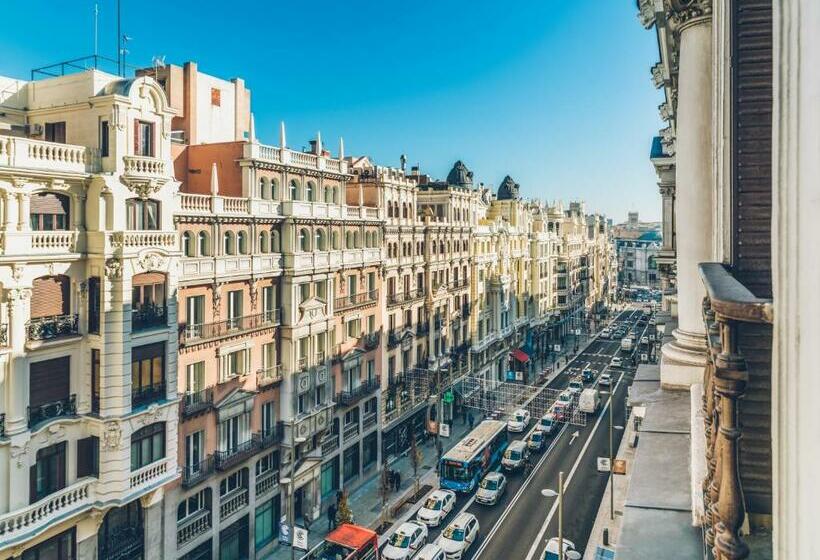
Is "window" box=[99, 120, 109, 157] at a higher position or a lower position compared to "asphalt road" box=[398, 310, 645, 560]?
higher

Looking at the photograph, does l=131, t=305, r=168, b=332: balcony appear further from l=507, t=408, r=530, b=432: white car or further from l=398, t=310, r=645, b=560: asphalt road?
l=507, t=408, r=530, b=432: white car

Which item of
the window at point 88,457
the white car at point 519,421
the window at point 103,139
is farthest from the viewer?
the white car at point 519,421

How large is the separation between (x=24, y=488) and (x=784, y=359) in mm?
27749

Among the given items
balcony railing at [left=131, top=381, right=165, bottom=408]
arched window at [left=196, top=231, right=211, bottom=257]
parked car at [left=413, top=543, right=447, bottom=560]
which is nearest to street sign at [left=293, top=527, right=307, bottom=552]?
parked car at [left=413, top=543, right=447, bottom=560]

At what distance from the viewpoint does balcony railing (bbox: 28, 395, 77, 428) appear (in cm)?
2509

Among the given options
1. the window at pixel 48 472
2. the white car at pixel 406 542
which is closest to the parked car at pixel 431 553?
the white car at pixel 406 542

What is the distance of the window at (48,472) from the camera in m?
25.1

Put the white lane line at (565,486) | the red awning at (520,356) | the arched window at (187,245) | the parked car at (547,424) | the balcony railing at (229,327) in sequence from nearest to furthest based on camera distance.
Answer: the arched window at (187,245) < the balcony railing at (229,327) < the white lane line at (565,486) < the parked car at (547,424) < the red awning at (520,356)

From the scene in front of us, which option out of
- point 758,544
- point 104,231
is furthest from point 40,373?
point 758,544

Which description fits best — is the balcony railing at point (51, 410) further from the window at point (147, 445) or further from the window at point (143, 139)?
the window at point (143, 139)

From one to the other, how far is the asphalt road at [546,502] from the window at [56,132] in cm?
3077

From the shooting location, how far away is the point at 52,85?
97.0 feet

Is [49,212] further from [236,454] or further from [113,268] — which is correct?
[236,454]

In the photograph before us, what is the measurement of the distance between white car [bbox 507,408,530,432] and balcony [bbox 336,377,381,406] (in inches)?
655
